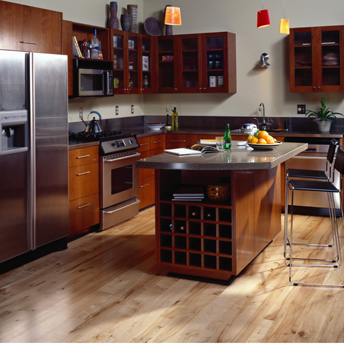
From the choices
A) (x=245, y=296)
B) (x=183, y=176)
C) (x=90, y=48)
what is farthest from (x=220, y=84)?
(x=245, y=296)

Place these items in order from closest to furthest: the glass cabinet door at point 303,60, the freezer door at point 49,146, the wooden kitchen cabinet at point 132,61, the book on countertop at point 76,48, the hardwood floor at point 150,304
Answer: the hardwood floor at point 150,304 → the freezer door at point 49,146 → the book on countertop at point 76,48 → the glass cabinet door at point 303,60 → the wooden kitchen cabinet at point 132,61

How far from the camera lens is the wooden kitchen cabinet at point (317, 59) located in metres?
5.91

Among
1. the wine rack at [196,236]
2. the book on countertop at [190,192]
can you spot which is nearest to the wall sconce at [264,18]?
the book on countertop at [190,192]

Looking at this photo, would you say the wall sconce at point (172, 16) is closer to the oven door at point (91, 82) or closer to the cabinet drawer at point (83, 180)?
the oven door at point (91, 82)

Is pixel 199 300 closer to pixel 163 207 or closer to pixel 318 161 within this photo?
pixel 163 207

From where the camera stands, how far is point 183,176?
423 centimetres

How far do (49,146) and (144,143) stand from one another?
1939 millimetres

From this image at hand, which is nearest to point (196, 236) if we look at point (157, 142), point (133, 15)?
point (157, 142)

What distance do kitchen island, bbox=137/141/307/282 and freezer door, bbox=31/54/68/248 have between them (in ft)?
3.58

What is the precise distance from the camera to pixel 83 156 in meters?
5.02

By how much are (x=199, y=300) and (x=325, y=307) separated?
2.75 ft

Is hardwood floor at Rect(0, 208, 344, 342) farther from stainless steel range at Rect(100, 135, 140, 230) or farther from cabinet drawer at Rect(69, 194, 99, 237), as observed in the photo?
stainless steel range at Rect(100, 135, 140, 230)

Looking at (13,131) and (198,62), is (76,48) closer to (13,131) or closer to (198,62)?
(13,131)

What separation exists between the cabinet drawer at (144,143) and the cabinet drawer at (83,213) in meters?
1.10
